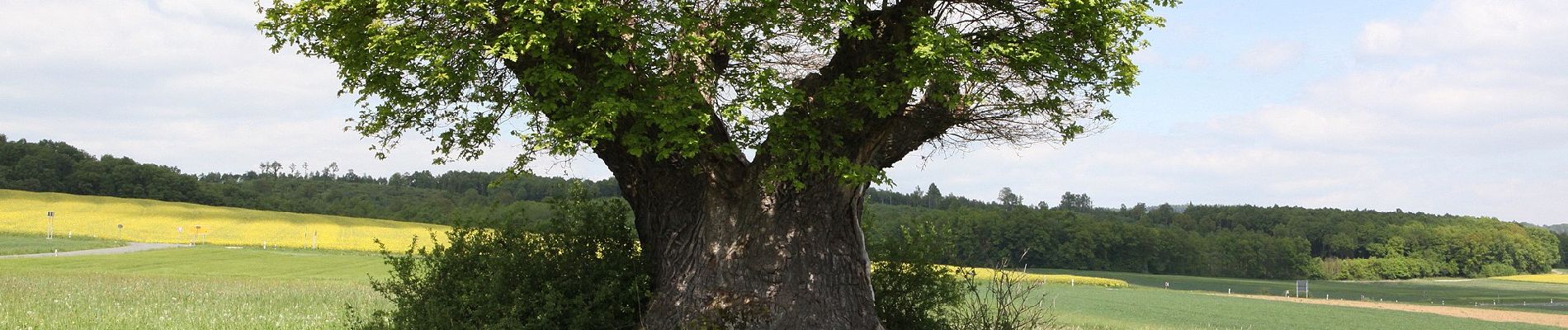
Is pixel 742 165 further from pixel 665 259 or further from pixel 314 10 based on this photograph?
pixel 314 10

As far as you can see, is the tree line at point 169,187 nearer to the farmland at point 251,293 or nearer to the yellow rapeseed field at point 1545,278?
the farmland at point 251,293

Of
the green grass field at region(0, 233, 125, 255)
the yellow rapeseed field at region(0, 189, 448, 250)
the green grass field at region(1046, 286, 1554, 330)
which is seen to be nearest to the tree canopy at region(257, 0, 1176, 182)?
the green grass field at region(1046, 286, 1554, 330)

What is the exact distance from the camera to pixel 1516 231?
485ft

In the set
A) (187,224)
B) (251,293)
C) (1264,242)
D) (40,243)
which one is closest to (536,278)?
(251,293)

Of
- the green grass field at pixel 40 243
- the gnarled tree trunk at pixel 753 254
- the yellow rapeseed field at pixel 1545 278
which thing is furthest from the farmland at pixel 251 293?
the yellow rapeseed field at pixel 1545 278

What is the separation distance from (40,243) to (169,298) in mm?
39488

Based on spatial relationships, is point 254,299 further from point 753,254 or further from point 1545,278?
point 1545,278

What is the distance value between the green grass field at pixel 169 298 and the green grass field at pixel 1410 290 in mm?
63127

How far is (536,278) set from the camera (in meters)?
13.9

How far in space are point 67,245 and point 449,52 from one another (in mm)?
51430

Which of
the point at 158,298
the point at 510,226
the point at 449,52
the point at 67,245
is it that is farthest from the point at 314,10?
the point at 67,245

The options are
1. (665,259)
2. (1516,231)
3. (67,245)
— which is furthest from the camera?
(1516,231)

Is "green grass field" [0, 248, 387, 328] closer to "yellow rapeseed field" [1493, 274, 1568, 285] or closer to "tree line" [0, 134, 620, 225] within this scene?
"tree line" [0, 134, 620, 225]

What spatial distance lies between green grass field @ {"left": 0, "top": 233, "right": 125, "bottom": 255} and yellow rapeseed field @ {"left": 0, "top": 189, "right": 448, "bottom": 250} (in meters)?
3.62
